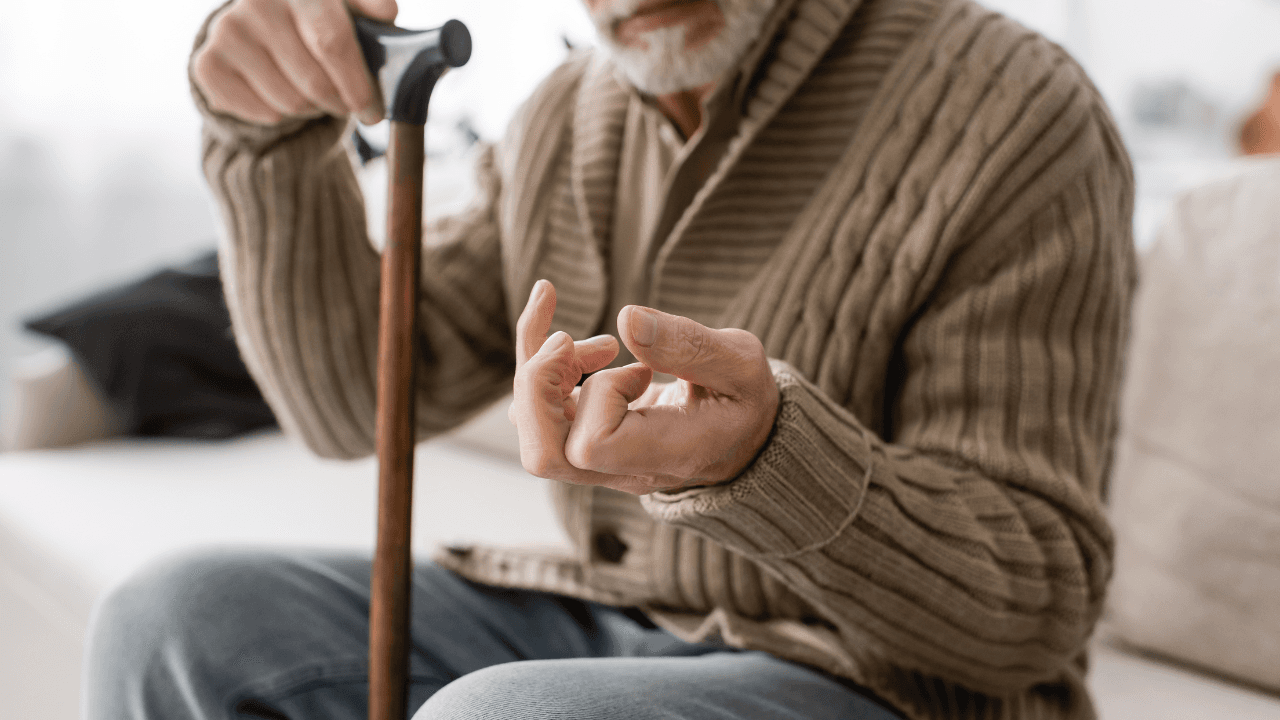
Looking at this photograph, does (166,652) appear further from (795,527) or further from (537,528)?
(537,528)

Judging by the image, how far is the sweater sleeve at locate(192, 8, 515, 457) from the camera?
695 mm

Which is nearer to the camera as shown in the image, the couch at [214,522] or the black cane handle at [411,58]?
the black cane handle at [411,58]

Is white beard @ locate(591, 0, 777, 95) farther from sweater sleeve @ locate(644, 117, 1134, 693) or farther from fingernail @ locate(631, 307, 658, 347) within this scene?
fingernail @ locate(631, 307, 658, 347)

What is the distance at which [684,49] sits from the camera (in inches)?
27.1

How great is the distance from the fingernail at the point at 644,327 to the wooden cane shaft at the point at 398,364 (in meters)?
0.22

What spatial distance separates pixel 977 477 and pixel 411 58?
0.43m

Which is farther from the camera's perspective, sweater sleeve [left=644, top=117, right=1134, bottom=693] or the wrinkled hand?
sweater sleeve [left=644, top=117, right=1134, bottom=693]

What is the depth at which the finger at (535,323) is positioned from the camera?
388 mm

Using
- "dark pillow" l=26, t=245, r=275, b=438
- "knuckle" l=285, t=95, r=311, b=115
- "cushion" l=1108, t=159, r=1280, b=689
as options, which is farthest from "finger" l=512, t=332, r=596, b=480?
"dark pillow" l=26, t=245, r=275, b=438

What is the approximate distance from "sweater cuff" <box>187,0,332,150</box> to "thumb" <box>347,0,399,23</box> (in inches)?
5.1

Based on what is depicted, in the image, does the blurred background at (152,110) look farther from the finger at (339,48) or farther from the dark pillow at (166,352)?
the finger at (339,48)

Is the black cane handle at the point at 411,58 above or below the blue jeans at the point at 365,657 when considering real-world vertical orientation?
above

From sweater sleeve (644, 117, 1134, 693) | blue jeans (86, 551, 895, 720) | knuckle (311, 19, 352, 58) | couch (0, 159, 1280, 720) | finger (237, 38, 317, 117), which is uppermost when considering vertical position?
knuckle (311, 19, 352, 58)

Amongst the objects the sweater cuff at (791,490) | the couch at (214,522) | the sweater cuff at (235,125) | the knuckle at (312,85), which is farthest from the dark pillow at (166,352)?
the sweater cuff at (791,490)
